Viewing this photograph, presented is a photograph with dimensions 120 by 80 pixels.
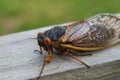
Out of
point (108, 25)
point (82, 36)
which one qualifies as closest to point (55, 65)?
point (82, 36)

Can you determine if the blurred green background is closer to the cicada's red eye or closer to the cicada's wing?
the cicada's wing

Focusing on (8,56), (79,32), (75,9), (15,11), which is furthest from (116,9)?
(8,56)

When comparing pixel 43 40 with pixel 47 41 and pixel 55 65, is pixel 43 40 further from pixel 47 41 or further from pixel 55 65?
pixel 55 65

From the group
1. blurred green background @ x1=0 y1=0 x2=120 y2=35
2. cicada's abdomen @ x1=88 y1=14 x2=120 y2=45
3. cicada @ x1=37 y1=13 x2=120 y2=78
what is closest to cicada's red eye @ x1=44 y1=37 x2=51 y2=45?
cicada @ x1=37 y1=13 x2=120 y2=78

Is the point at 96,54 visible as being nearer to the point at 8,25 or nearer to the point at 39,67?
the point at 39,67

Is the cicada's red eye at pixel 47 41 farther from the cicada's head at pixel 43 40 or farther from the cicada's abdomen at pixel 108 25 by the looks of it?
the cicada's abdomen at pixel 108 25

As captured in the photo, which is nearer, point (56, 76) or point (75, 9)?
point (56, 76)
